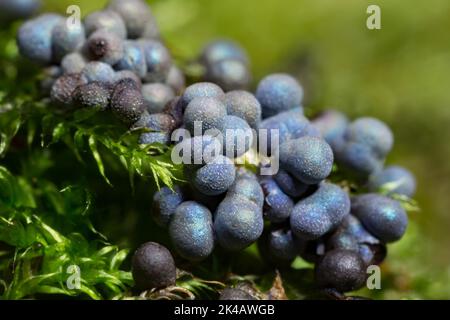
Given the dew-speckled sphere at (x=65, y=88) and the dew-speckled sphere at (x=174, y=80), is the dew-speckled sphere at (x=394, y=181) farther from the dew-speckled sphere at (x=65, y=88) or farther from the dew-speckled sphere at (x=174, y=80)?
the dew-speckled sphere at (x=65, y=88)

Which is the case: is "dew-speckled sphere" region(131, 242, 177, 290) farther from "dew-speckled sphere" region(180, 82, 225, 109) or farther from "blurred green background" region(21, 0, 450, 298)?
"blurred green background" region(21, 0, 450, 298)

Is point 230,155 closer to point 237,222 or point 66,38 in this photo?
point 237,222

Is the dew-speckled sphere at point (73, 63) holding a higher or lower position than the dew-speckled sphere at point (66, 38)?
lower

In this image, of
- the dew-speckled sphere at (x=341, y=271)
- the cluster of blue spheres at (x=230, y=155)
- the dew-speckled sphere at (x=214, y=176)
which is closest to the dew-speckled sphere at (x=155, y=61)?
the cluster of blue spheres at (x=230, y=155)

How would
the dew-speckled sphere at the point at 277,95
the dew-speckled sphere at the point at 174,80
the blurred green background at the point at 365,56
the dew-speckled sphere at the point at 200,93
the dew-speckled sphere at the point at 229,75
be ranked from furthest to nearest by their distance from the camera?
the blurred green background at the point at 365,56, the dew-speckled sphere at the point at 229,75, the dew-speckled sphere at the point at 174,80, the dew-speckled sphere at the point at 277,95, the dew-speckled sphere at the point at 200,93

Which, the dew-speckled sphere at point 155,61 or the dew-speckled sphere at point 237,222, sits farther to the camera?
the dew-speckled sphere at point 155,61

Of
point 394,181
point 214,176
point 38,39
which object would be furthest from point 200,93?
point 394,181

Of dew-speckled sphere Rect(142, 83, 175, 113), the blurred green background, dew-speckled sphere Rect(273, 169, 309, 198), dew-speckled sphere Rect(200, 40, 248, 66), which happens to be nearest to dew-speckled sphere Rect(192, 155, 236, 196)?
dew-speckled sphere Rect(273, 169, 309, 198)
